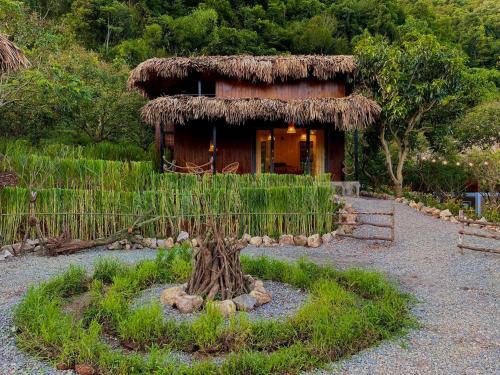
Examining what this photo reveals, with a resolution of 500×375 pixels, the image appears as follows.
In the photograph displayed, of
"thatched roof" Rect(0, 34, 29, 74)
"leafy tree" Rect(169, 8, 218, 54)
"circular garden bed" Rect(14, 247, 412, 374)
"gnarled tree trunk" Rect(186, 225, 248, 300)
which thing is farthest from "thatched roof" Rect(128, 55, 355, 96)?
"leafy tree" Rect(169, 8, 218, 54)

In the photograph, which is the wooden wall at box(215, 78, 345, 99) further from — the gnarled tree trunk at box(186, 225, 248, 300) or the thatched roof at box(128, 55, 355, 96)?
the gnarled tree trunk at box(186, 225, 248, 300)

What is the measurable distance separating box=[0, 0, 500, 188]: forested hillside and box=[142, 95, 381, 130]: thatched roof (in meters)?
2.00

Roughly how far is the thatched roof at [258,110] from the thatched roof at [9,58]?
486cm

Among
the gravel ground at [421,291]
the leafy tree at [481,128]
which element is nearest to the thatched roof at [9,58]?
the gravel ground at [421,291]

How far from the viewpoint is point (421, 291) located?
4.75 m

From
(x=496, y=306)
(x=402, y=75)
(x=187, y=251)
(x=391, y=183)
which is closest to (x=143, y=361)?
(x=187, y=251)

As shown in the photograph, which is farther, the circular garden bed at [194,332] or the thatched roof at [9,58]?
the thatched roof at [9,58]

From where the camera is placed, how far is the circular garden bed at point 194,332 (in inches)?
116

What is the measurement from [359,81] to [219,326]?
10579 millimetres

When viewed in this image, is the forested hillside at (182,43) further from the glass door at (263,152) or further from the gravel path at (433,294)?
the gravel path at (433,294)

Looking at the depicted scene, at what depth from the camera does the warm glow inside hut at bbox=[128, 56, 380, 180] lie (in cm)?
1109

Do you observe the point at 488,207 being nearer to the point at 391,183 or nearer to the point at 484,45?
the point at 391,183

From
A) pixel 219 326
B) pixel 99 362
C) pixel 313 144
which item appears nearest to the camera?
pixel 99 362

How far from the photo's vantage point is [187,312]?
3967mm
